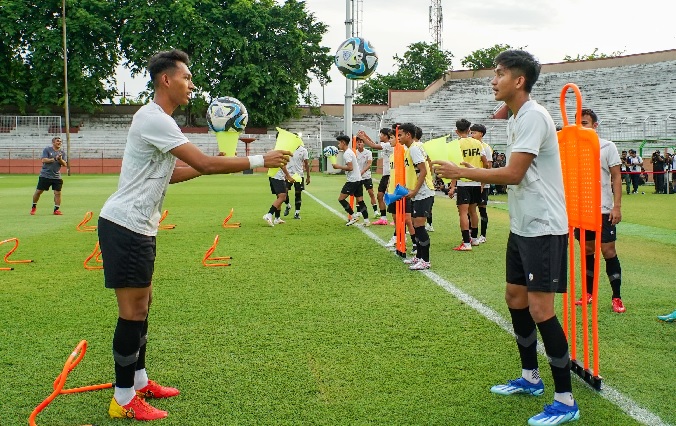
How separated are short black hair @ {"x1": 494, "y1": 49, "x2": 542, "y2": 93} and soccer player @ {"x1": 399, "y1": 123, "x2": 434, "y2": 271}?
4730mm

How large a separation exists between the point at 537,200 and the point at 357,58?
12493 millimetres

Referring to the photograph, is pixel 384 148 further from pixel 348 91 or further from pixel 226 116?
pixel 348 91

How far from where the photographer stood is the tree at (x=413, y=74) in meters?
67.4

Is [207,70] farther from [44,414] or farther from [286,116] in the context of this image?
[44,414]

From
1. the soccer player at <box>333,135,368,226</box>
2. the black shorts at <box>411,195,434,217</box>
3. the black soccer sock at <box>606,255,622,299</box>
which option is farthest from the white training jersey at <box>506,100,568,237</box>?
the soccer player at <box>333,135,368,226</box>

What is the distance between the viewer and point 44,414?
156 inches

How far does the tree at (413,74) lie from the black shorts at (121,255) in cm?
6460

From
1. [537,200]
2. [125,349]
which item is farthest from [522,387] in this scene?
[125,349]

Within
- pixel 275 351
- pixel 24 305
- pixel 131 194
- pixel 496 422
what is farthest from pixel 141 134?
pixel 24 305

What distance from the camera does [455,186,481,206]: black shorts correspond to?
10.9 meters

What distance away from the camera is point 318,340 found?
5434 mm

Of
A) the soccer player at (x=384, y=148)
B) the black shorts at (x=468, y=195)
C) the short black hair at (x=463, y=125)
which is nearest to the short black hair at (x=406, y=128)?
the short black hair at (x=463, y=125)

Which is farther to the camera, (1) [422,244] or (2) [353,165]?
(2) [353,165]

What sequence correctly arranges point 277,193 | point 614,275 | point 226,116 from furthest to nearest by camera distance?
point 277,193
point 614,275
point 226,116
